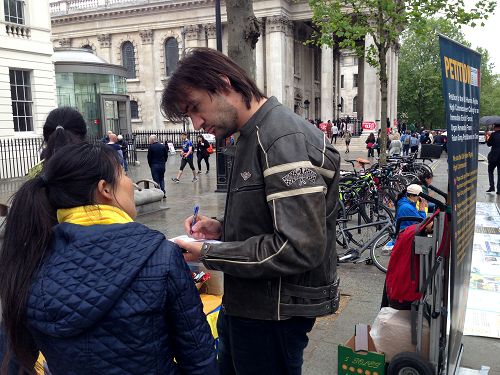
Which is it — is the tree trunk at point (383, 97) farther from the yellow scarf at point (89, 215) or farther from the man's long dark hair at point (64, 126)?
the yellow scarf at point (89, 215)

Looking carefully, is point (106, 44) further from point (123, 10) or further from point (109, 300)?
point (109, 300)

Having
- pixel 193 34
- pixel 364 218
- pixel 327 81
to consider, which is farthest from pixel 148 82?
pixel 364 218

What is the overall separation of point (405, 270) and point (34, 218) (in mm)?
2410

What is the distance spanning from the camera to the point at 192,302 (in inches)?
63.0

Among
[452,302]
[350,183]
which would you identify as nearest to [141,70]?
[350,183]

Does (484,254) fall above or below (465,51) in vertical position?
below

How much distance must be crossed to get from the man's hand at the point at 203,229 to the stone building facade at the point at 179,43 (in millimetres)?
39075

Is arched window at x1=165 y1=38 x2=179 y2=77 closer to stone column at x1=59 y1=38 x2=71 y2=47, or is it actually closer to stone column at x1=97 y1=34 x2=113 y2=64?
stone column at x1=97 y1=34 x2=113 y2=64

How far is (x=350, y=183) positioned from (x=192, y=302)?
7980mm

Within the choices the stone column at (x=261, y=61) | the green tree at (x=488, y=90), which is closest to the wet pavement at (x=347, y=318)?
the stone column at (x=261, y=61)

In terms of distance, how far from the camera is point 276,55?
134 feet

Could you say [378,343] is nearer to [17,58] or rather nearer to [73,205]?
[73,205]

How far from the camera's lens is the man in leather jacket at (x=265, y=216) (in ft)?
5.69

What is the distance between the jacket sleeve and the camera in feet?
5.63
